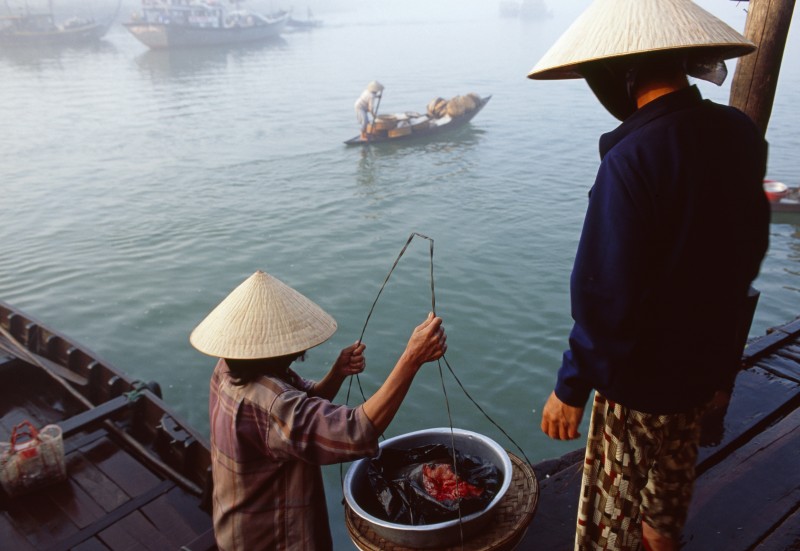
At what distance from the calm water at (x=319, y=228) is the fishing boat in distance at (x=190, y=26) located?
65.3 ft

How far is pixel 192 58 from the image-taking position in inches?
1763

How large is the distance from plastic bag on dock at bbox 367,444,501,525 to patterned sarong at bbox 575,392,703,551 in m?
0.41

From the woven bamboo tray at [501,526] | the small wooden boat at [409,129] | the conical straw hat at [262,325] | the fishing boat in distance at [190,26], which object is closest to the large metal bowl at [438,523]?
the woven bamboo tray at [501,526]

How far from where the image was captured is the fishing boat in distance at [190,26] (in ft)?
→ 152

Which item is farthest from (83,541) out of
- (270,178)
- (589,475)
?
(270,178)

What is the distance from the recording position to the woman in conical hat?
179 cm

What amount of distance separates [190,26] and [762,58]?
52264 mm

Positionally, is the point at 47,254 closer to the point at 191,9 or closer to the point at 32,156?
the point at 32,156

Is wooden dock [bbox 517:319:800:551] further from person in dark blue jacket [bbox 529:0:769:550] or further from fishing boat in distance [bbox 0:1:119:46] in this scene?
fishing boat in distance [bbox 0:1:119:46]

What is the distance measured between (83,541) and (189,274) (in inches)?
289

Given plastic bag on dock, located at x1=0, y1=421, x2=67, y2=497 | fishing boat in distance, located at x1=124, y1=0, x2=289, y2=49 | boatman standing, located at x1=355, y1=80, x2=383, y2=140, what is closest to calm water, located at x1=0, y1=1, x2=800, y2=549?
boatman standing, located at x1=355, y1=80, x2=383, y2=140

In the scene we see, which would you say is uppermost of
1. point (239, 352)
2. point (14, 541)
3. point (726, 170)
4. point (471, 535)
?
point (726, 170)

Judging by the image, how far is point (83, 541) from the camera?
3795 millimetres

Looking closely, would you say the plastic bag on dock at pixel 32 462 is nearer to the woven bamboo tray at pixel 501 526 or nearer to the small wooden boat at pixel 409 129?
the woven bamboo tray at pixel 501 526
